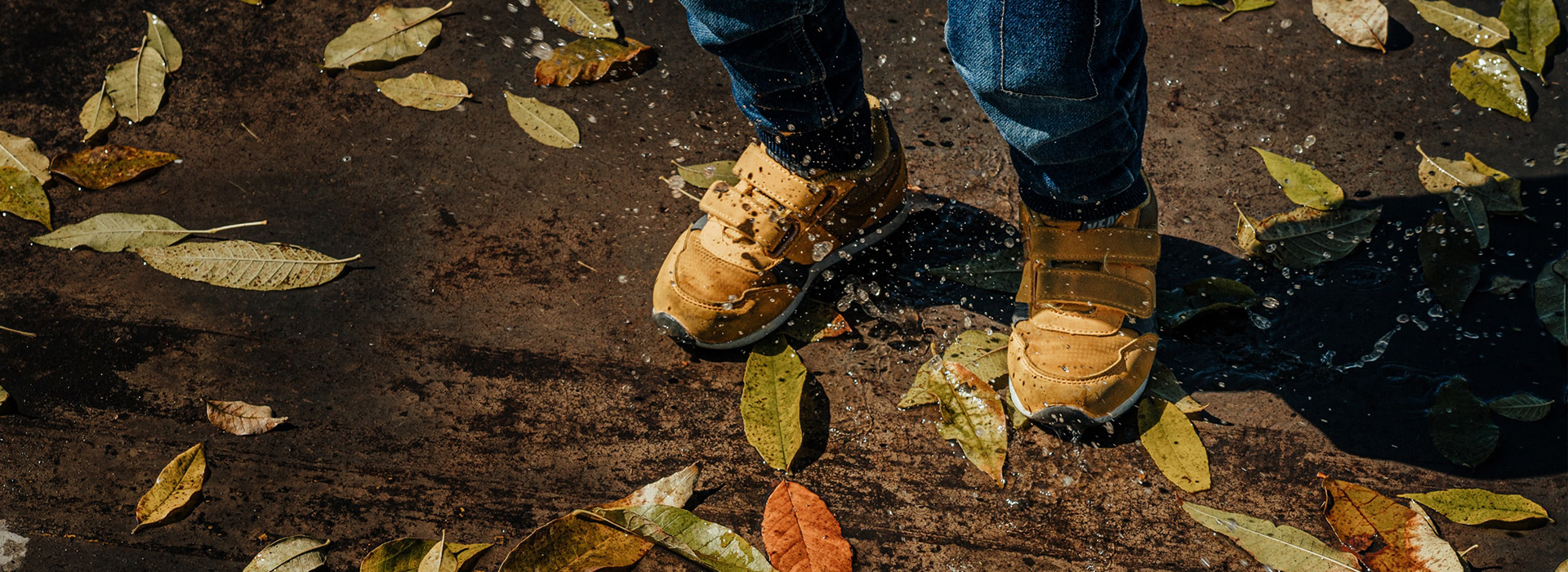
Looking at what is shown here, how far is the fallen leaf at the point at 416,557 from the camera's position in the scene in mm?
1274

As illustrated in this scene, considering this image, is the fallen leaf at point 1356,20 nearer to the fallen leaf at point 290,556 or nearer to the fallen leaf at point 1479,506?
the fallen leaf at point 1479,506

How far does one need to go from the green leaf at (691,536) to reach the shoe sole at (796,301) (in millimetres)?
295

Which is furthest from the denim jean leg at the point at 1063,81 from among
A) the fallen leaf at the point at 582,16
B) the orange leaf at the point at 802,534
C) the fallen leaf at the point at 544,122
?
the fallen leaf at the point at 582,16

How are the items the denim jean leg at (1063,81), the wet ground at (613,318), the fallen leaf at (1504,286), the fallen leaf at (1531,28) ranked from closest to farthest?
the denim jean leg at (1063,81), the wet ground at (613,318), the fallen leaf at (1504,286), the fallen leaf at (1531,28)

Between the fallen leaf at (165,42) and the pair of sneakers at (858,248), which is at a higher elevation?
the fallen leaf at (165,42)

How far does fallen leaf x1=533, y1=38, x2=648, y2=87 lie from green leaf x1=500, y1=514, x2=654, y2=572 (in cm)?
96

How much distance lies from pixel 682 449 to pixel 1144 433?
763mm

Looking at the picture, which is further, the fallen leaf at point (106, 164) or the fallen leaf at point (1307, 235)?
the fallen leaf at point (106, 164)

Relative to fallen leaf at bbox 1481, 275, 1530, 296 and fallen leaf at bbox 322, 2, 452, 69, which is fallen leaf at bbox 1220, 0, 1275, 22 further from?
fallen leaf at bbox 322, 2, 452, 69

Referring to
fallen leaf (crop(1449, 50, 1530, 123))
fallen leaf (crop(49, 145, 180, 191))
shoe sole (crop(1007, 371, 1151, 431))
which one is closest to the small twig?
fallen leaf (crop(49, 145, 180, 191))

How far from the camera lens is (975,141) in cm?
169

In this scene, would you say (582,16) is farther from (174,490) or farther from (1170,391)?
(1170,391)

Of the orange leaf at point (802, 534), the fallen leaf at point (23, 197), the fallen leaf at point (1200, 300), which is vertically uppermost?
the fallen leaf at point (23, 197)

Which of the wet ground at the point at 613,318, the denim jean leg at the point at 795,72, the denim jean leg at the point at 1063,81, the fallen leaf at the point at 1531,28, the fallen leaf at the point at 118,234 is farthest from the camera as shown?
the fallen leaf at the point at 1531,28
